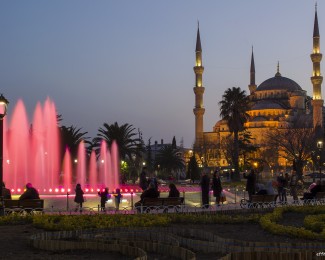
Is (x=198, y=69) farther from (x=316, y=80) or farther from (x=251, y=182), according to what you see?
(x=251, y=182)

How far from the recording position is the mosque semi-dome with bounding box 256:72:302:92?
382 feet

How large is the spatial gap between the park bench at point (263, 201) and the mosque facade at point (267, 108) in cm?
5851

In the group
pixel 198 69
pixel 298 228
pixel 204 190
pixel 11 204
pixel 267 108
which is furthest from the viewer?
pixel 267 108

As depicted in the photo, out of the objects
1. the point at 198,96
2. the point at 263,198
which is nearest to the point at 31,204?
the point at 263,198

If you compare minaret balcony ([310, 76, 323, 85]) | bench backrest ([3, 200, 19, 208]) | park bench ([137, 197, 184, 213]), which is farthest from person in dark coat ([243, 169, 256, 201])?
minaret balcony ([310, 76, 323, 85])

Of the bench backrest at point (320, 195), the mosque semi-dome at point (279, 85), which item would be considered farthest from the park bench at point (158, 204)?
the mosque semi-dome at point (279, 85)

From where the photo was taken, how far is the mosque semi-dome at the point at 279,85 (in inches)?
4579

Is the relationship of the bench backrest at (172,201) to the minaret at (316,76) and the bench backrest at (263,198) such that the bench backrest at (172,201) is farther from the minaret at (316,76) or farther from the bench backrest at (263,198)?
the minaret at (316,76)

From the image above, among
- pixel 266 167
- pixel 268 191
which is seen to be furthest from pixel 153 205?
pixel 266 167

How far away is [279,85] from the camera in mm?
117062

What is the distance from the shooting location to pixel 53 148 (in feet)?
108

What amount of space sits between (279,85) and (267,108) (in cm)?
1259

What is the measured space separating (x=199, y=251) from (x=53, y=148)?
24489 mm

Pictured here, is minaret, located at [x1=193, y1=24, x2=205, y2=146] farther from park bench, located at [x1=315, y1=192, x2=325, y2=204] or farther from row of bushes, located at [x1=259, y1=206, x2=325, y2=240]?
row of bushes, located at [x1=259, y1=206, x2=325, y2=240]
